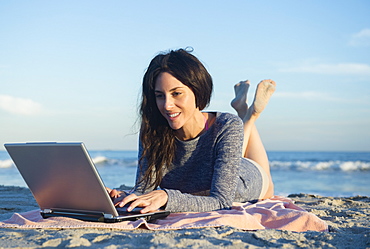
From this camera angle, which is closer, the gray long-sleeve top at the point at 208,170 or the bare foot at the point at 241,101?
the gray long-sleeve top at the point at 208,170

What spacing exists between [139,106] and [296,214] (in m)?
1.58

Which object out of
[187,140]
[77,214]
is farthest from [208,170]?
[77,214]

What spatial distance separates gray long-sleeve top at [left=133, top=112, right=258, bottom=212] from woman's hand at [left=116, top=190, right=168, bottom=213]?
6 cm

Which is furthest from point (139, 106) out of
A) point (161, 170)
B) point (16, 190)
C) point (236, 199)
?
point (16, 190)

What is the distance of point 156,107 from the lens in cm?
342

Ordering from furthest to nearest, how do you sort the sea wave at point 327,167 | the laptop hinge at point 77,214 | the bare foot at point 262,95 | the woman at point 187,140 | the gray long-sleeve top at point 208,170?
the sea wave at point 327,167
the bare foot at point 262,95
the woman at point 187,140
the gray long-sleeve top at point 208,170
the laptop hinge at point 77,214

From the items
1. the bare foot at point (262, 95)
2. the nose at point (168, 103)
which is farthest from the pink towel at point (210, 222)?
the bare foot at point (262, 95)

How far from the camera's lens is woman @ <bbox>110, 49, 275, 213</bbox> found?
9.86ft

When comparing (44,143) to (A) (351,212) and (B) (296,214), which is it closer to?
(B) (296,214)

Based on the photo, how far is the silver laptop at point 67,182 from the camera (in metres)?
2.13

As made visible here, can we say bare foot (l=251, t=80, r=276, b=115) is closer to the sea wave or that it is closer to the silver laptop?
the silver laptop

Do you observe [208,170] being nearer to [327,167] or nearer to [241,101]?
[241,101]

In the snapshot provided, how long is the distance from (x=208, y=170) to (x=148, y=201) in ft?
2.95

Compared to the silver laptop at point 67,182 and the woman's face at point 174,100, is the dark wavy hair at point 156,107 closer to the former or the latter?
the woman's face at point 174,100
